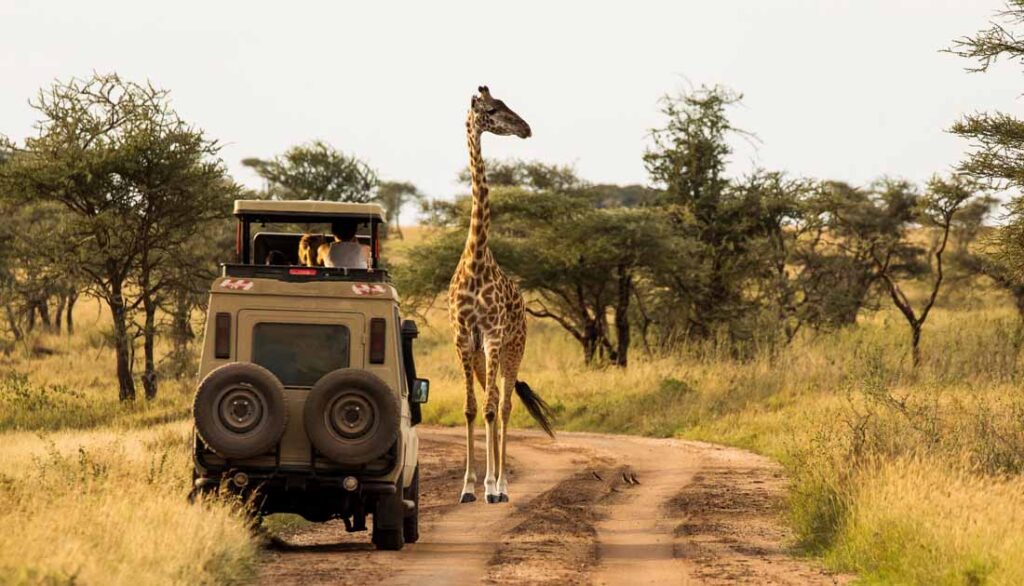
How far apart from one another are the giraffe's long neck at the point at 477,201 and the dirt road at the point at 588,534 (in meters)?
2.71

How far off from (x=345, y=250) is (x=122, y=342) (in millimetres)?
14034

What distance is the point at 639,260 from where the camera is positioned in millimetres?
30859

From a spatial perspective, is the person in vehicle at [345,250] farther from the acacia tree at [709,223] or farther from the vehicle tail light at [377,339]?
the acacia tree at [709,223]

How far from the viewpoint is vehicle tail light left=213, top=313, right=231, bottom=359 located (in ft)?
34.0

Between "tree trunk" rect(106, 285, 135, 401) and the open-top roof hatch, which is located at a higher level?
the open-top roof hatch

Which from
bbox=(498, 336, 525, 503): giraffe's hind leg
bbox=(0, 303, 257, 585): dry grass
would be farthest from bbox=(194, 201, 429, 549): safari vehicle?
bbox=(498, 336, 525, 503): giraffe's hind leg

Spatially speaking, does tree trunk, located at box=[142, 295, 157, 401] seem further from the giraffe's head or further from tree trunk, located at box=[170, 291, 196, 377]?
the giraffe's head

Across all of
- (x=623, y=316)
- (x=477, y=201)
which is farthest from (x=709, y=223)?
(x=477, y=201)

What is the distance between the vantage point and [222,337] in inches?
408

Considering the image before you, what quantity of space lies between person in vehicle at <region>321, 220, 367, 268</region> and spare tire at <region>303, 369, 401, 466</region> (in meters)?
2.62

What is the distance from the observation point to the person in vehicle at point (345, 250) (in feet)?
41.0

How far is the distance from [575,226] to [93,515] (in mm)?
22455

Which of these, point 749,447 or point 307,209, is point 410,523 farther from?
point 749,447

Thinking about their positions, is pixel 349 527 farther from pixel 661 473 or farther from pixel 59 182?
pixel 59 182
